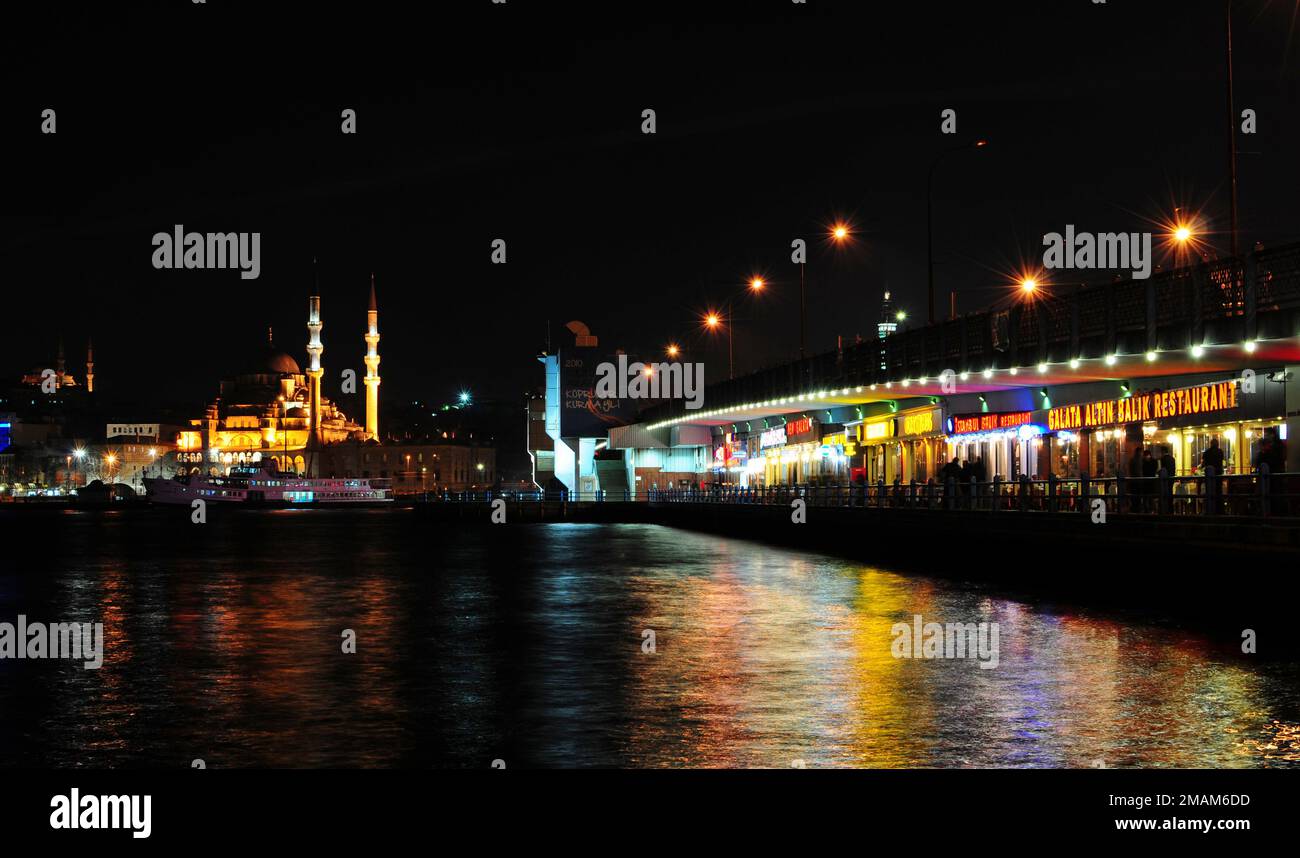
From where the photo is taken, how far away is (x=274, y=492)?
182 metres

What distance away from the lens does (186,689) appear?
1753 cm

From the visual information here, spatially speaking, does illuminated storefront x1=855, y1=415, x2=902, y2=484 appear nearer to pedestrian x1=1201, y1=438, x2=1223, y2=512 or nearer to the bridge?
the bridge

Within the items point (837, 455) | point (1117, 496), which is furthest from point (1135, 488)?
point (837, 455)

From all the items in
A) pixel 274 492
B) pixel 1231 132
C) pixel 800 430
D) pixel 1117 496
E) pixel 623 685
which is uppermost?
pixel 1231 132

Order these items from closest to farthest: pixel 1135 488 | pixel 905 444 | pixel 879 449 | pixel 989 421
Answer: pixel 1135 488 → pixel 989 421 → pixel 905 444 → pixel 879 449

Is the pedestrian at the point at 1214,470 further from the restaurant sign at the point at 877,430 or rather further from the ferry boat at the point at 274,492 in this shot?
the ferry boat at the point at 274,492

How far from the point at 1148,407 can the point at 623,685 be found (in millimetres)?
26386

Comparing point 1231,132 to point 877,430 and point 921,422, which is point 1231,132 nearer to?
point 921,422

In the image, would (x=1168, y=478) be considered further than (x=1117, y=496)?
No

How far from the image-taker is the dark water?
13234 mm

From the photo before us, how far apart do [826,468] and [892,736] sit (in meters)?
64.6

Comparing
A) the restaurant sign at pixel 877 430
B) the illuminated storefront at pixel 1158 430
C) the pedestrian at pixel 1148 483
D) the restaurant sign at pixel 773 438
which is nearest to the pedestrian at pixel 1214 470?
the pedestrian at pixel 1148 483

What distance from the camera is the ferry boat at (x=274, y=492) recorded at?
177 metres
